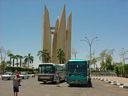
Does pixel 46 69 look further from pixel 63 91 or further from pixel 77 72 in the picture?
pixel 63 91

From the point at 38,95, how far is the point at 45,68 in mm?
20268

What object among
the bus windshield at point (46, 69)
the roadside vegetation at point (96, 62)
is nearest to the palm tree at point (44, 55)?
the roadside vegetation at point (96, 62)

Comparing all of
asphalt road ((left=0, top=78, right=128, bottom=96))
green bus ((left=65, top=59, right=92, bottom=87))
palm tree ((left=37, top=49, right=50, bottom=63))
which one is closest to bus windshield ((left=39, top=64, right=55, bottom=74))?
green bus ((left=65, top=59, right=92, bottom=87))

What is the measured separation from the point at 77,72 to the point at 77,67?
0.55 metres

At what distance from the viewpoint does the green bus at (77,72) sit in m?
38.6

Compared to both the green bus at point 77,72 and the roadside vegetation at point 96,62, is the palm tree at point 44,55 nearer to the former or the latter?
the roadside vegetation at point 96,62

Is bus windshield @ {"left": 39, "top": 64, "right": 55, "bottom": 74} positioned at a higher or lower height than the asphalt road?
higher

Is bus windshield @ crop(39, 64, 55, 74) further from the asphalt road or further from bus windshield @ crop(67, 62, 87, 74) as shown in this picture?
the asphalt road

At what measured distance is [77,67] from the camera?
38.9 meters

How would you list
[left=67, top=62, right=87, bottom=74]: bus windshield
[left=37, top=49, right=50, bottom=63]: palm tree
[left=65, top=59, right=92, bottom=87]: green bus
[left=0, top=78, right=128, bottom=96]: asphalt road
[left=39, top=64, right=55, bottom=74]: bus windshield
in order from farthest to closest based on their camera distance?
[left=37, top=49, right=50, bottom=63]: palm tree → [left=39, top=64, right=55, bottom=74]: bus windshield → [left=67, top=62, right=87, bottom=74]: bus windshield → [left=65, top=59, right=92, bottom=87]: green bus → [left=0, top=78, right=128, bottom=96]: asphalt road

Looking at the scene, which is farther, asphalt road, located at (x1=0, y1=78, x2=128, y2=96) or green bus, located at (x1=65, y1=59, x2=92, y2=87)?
green bus, located at (x1=65, y1=59, x2=92, y2=87)

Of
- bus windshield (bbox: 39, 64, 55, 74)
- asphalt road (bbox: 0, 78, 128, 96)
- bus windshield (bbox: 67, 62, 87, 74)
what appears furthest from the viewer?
bus windshield (bbox: 39, 64, 55, 74)

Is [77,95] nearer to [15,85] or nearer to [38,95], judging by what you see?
[38,95]

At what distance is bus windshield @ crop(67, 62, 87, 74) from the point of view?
1527 inches
